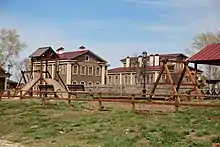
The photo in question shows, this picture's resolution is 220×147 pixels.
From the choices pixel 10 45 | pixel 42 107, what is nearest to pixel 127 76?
pixel 10 45

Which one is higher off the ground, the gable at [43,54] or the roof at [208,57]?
the gable at [43,54]

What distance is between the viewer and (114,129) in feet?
46.2

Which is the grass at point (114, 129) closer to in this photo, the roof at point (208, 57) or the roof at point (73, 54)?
the roof at point (208, 57)

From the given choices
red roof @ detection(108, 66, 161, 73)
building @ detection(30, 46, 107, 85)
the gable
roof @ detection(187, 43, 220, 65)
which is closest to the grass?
roof @ detection(187, 43, 220, 65)

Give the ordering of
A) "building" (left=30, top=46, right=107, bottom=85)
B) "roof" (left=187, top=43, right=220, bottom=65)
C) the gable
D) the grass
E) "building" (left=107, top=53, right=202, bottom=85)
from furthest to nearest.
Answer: "building" (left=107, top=53, right=202, bottom=85), "building" (left=30, top=46, right=107, bottom=85), the gable, "roof" (left=187, top=43, right=220, bottom=65), the grass

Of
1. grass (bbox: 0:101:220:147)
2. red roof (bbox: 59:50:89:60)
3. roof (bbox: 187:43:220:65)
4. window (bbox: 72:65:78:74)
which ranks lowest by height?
grass (bbox: 0:101:220:147)

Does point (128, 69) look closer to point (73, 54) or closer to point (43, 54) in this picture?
point (73, 54)

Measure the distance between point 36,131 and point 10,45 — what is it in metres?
63.9

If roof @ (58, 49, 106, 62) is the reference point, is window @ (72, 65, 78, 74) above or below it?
below

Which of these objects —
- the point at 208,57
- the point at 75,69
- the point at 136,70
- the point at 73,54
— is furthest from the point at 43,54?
the point at 136,70

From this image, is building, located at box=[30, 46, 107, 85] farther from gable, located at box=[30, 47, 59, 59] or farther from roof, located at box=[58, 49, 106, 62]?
gable, located at box=[30, 47, 59, 59]

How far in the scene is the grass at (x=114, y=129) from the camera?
11828 mm

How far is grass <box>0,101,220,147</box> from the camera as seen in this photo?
11.8m

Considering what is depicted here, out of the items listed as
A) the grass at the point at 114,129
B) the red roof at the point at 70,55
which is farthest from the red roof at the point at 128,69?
the grass at the point at 114,129
